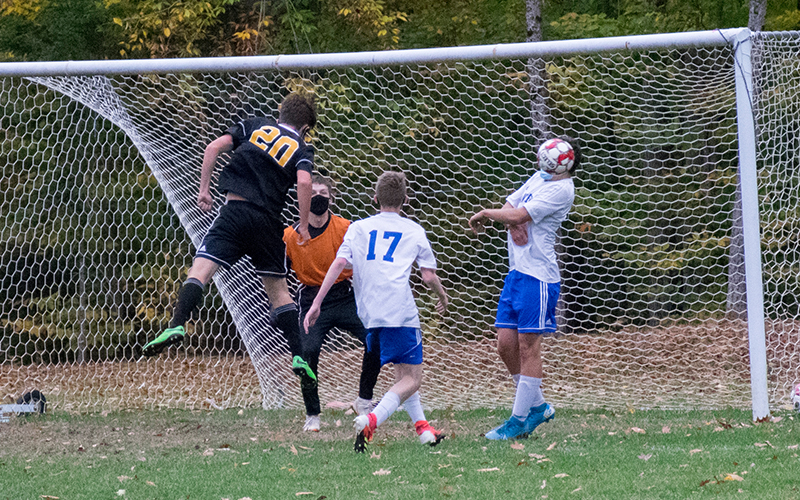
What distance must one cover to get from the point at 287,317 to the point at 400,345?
0.99 meters

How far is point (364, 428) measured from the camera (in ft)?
14.9

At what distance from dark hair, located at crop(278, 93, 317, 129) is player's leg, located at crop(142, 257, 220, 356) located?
1.05m

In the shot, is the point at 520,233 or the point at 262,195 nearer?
the point at 520,233

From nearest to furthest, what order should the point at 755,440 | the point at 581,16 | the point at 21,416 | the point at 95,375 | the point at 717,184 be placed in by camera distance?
the point at 755,440
the point at 21,416
the point at 95,375
the point at 717,184
the point at 581,16

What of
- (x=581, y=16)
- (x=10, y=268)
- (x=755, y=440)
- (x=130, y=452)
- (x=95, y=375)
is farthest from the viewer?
(x=581, y=16)

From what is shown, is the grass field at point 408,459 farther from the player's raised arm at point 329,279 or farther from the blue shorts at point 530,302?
the player's raised arm at point 329,279

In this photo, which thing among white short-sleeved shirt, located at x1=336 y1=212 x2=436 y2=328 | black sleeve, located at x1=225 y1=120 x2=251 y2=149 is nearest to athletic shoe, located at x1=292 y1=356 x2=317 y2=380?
white short-sleeved shirt, located at x1=336 y1=212 x2=436 y2=328

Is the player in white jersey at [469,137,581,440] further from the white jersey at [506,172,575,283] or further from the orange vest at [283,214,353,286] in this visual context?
the orange vest at [283,214,353,286]

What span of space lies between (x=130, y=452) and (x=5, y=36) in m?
9.65

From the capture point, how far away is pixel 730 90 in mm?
7430

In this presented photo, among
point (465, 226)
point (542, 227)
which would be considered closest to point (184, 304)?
point (542, 227)

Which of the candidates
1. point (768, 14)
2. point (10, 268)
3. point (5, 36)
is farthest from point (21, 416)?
point (768, 14)

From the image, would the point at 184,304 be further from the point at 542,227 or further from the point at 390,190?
the point at 542,227

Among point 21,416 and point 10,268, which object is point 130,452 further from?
point 10,268
